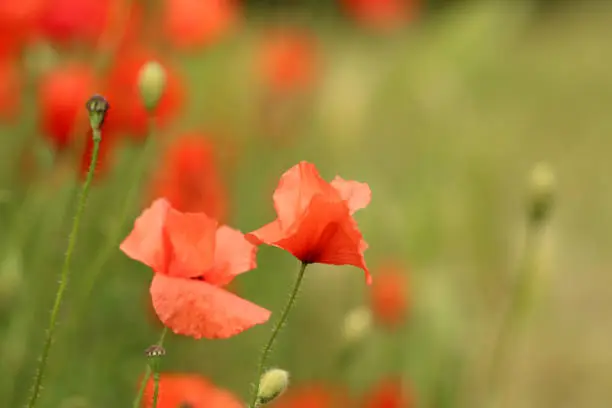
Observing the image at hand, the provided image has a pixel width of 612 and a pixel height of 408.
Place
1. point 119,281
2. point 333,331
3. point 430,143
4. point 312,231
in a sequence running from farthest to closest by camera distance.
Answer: point 430,143 → point 333,331 → point 119,281 → point 312,231

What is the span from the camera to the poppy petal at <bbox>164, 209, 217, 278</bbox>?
0.46 metres

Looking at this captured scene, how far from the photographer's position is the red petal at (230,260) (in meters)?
0.48

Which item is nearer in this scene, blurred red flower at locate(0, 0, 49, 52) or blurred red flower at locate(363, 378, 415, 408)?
blurred red flower at locate(0, 0, 49, 52)

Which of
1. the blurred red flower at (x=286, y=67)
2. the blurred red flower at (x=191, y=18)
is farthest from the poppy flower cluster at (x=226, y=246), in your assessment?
the blurred red flower at (x=286, y=67)

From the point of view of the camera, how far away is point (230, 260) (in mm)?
487

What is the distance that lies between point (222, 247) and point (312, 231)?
0.06m

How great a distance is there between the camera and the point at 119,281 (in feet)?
3.74

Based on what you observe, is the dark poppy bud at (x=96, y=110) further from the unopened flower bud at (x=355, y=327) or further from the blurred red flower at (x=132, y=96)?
the blurred red flower at (x=132, y=96)

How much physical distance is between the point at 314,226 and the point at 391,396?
23.0 inches

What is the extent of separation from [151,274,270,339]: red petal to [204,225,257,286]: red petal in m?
0.04

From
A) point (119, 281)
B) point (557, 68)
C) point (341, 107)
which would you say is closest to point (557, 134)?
point (557, 68)

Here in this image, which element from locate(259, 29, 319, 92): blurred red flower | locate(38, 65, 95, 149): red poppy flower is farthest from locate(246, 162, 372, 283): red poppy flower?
locate(259, 29, 319, 92): blurred red flower

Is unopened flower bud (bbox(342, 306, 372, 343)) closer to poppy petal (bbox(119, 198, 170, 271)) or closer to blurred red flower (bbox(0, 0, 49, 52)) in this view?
poppy petal (bbox(119, 198, 170, 271))

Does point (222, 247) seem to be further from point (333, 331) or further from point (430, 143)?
point (430, 143)
